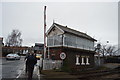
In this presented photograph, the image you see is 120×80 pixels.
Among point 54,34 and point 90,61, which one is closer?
point 54,34

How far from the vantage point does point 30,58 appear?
40.2ft

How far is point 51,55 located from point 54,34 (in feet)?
12.1

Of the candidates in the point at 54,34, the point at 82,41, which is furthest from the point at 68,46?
the point at 82,41

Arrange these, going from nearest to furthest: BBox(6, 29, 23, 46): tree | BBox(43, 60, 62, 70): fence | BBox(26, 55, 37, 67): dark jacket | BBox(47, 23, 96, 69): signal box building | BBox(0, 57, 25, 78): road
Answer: BBox(26, 55, 37, 67): dark jacket < BBox(0, 57, 25, 78): road < BBox(43, 60, 62, 70): fence < BBox(47, 23, 96, 69): signal box building < BBox(6, 29, 23, 46): tree

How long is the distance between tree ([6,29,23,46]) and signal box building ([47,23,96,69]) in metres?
53.3

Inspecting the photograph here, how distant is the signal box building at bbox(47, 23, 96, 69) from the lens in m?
30.1

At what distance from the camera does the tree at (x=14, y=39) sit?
85188 millimetres

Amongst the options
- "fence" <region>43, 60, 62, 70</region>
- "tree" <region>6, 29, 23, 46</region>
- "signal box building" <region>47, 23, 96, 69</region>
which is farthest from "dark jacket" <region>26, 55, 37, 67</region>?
"tree" <region>6, 29, 23, 46</region>

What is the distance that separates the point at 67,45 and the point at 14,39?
58438 mm

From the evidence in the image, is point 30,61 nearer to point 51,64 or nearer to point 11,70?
point 11,70

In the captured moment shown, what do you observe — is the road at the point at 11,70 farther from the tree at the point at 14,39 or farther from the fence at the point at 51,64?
the tree at the point at 14,39

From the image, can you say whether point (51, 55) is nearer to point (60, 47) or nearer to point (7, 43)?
point (60, 47)

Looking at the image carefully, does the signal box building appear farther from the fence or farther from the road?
the road

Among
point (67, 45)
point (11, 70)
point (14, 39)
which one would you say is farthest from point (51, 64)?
point (14, 39)
